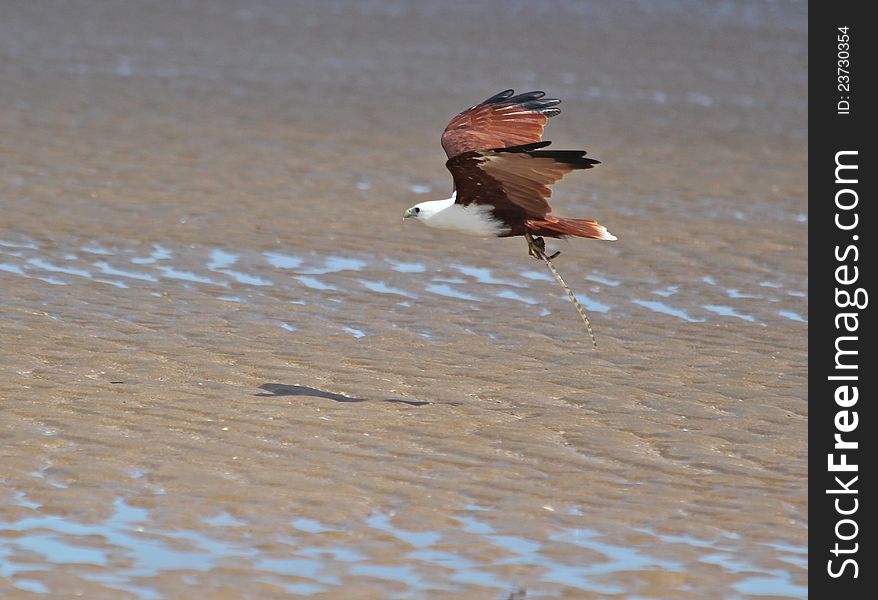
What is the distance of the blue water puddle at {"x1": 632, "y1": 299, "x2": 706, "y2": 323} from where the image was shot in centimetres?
835

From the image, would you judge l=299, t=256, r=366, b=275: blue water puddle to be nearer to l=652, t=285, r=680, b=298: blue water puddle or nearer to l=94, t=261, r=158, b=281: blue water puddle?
l=94, t=261, r=158, b=281: blue water puddle

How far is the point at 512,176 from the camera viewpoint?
6.53 m

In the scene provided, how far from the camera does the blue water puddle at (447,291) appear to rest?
8.61 m

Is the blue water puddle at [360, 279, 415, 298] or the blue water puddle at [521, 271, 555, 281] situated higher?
the blue water puddle at [521, 271, 555, 281]

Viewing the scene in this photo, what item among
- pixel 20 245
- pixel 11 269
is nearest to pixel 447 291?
pixel 11 269

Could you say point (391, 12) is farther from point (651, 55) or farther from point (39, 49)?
point (39, 49)

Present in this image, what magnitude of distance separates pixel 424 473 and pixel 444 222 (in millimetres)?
1726

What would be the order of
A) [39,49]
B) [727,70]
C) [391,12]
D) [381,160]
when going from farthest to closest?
[391,12]
[727,70]
[39,49]
[381,160]

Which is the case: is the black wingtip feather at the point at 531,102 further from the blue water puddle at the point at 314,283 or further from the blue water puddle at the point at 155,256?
the blue water puddle at the point at 155,256

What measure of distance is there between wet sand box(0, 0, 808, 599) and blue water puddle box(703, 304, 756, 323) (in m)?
0.03

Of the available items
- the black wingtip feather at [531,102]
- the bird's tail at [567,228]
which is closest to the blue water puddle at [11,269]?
the black wingtip feather at [531,102]

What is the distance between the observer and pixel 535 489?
5410mm

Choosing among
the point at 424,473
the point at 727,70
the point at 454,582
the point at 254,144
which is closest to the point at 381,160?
the point at 254,144

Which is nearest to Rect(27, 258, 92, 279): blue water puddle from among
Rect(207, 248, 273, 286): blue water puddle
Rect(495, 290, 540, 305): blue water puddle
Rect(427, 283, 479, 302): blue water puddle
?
Rect(207, 248, 273, 286): blue water puddle
